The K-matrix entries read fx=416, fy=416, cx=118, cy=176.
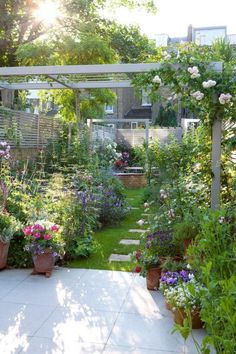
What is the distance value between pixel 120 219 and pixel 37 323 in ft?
14.2

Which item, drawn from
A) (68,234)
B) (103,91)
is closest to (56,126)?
(103,91)

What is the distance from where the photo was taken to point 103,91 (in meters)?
11.9

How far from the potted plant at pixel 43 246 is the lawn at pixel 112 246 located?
442mm

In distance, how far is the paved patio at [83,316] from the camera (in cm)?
300

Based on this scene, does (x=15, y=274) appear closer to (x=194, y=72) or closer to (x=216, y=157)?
(x=216, y=157)

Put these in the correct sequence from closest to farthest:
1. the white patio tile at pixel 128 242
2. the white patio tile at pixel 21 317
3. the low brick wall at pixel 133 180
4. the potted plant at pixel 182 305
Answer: the potted plant at pixel 182 305
the white patio tile at pixel 21 317
the white patio tile at pixel 128 242
the low brick wall at pixel 133 180

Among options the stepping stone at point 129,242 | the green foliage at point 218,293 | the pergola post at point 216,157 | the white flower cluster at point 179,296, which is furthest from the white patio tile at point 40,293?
the pergola post at point 216,157

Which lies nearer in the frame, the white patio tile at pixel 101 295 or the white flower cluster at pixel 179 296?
the white flower cluster at pixel 179 296

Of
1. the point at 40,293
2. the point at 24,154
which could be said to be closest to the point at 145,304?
the point at 40,293

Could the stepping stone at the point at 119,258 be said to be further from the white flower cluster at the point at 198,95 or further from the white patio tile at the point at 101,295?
the white flower cluster at the point at 198,95

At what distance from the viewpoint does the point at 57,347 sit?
2977 mm

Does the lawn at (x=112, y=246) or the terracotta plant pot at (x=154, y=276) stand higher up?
the terracotta plant pot at (x=154, y=276)

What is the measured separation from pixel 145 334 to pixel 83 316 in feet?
1.97

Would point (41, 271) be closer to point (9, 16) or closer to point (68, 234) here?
point (68, 234)
